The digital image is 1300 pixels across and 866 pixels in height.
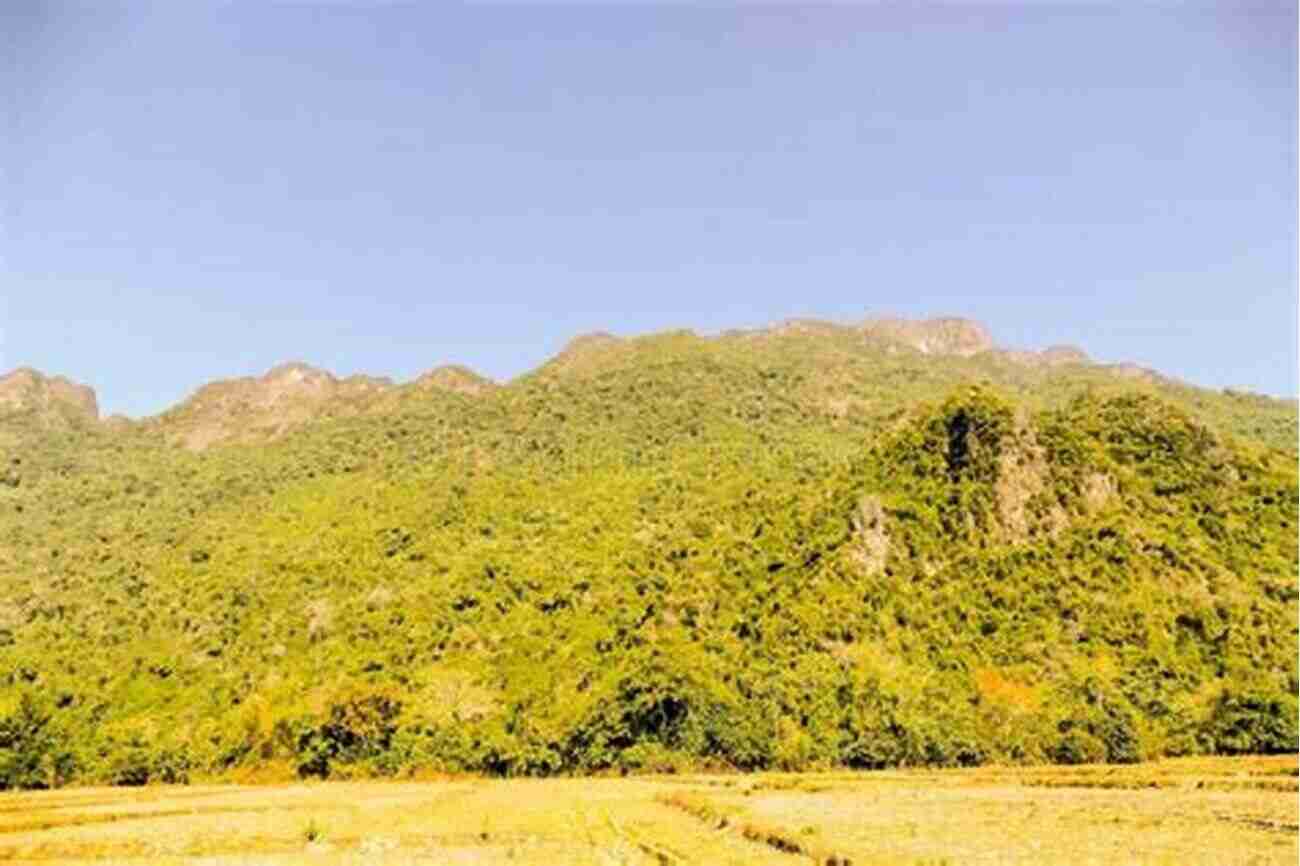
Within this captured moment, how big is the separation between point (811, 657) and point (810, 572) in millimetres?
13064

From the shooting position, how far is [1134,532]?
104562mm

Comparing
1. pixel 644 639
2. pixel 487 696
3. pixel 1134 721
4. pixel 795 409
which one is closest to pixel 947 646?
pixel 1134 721

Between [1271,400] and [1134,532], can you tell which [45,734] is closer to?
[1134,532]

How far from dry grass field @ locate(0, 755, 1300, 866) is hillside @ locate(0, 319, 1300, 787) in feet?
69.8

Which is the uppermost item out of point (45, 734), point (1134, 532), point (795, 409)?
point (795, 409)

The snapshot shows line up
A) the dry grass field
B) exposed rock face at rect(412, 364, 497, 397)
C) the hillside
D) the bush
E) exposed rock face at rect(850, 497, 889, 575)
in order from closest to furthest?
the dry grass field
the bush
the hillside
exposed rock face at rect(850, 497, 889, 575)
exposed rock face at rect(412, 364, 497, 397)

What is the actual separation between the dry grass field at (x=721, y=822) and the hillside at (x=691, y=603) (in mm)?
21264

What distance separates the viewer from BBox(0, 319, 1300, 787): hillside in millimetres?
85125

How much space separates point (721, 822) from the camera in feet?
134

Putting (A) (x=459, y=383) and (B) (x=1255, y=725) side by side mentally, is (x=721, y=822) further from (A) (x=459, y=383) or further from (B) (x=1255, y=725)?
(A) (x=459, y=383)

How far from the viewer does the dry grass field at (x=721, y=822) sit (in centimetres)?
3145

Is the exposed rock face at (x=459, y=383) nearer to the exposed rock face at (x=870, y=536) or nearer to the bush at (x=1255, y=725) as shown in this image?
the exposed rock face at (x=870, y=536)

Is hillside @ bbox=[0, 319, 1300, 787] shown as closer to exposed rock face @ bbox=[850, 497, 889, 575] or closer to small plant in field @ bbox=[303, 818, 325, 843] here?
exposed rock face @ bbox=[850, 497, 889, 575]

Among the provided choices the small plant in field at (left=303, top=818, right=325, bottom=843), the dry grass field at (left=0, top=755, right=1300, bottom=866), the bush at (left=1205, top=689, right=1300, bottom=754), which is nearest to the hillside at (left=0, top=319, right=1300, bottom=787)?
the bush at (left=1205, top=689, right=1300, bottom=754)
